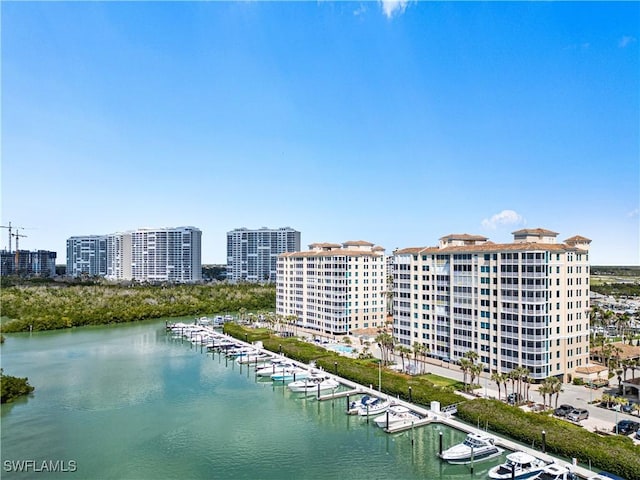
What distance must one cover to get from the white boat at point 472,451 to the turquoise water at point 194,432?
0.55 meters

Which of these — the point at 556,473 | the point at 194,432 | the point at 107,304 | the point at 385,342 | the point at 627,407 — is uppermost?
the point at 385,342

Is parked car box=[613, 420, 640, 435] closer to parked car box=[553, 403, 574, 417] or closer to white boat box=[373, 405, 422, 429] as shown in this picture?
parked car box=[553, 403, 574, 417]

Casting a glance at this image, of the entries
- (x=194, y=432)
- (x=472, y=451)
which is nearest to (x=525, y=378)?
(x=472, y=451)

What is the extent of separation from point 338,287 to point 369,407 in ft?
122

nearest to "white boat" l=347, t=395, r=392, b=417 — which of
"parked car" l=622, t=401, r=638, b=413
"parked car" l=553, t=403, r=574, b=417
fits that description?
"parked car" l=553, t=403, r=574, b=417

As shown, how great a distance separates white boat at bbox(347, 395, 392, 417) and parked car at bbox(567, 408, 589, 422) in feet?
46.5

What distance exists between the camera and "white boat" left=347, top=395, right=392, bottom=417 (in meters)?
41.9

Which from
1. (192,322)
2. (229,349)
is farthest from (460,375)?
(192,322)

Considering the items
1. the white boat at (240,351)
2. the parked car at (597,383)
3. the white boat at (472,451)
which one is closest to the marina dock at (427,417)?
the white boat at (472,451)

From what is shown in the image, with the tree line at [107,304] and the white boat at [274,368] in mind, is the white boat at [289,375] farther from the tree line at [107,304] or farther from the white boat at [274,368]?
the tree line at [107,304]

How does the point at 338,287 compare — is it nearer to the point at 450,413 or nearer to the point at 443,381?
the point at 443,381

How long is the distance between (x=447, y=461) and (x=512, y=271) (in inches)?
866

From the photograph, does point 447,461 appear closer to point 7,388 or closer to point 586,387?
point 586,387

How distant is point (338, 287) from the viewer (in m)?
78.4
